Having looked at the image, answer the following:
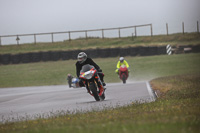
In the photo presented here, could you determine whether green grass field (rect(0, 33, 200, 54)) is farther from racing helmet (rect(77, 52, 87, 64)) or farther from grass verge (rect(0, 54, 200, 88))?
racing helmet (rect(77, 52, 87, 64))

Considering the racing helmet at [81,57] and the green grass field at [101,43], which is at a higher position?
the racing helmet at [81,57]

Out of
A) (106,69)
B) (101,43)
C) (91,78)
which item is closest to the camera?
(91,78)

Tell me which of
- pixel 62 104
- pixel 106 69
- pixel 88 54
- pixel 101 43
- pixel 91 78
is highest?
pixel 91 78

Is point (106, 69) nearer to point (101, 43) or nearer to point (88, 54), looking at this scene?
point (88, 54)

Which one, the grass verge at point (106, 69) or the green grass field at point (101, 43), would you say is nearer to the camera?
the grass verge at point (106, 69)

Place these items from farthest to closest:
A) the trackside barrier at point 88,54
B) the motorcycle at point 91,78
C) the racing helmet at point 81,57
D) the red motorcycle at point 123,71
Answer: the trackside barrier at point 88,54 → the red motorcycle at point 123,71 → the racing helmet at point 81,57 → the motorcycle at point 91,78

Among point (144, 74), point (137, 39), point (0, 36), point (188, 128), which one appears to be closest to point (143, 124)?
point (188, 128)

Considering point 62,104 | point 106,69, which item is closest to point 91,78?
point 62,104

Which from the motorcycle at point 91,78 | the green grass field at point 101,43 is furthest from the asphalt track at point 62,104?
the green grass field at point 101,43

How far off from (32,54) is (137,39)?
1347cm

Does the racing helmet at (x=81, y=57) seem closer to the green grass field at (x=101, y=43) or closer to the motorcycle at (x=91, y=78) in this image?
the motorcycle at (x=91, y=78)

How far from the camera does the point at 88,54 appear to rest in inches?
1823

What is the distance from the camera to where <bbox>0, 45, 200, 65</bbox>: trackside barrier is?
45156mm

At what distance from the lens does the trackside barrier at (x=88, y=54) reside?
4516cm
